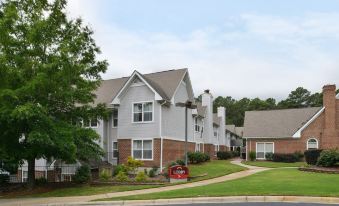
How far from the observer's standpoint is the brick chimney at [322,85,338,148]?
41000mm

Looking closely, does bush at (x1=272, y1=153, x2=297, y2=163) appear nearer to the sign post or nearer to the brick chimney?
the brick chimney

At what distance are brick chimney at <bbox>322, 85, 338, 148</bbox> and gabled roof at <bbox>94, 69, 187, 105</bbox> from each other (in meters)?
15.0

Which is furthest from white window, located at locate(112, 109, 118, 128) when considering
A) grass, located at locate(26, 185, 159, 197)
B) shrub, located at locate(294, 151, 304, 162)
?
shrub, located at locate(294, 151, 304, 162)

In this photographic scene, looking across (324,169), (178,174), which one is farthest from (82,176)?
(324,169)

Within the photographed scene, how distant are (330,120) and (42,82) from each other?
97.3 feet

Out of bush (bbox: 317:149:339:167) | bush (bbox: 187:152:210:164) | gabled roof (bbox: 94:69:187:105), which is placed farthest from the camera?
bush (bbox: 187:152:210:164)

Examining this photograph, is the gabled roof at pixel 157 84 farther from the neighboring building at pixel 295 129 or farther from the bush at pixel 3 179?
the neighboring building at pixel 295 129

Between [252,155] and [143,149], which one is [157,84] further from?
[252,155]

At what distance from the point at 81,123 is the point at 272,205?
47.8 feet

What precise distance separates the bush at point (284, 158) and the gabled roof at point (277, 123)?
237 centimetres

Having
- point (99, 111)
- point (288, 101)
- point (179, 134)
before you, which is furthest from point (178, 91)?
point (288, 101)

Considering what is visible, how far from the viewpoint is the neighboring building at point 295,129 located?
41.2 meters

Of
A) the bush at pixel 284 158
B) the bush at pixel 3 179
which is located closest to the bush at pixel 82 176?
the bush at pixel 3 179

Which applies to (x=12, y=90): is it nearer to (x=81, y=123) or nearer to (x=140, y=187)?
(x=81, y=123)
